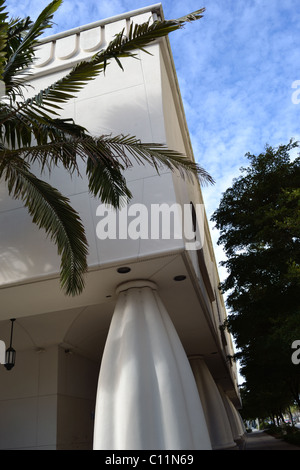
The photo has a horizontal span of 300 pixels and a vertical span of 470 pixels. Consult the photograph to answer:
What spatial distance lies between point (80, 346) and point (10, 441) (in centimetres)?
287

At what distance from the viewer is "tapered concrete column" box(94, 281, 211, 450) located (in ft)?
18.0

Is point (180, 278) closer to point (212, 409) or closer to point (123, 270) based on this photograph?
point (123, 270)

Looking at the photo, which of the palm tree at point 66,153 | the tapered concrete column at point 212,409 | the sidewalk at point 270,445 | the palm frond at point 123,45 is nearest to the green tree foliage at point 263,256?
the tapered concrete column at point 212,409

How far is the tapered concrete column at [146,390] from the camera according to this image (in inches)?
215

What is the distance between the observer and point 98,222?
264 inches

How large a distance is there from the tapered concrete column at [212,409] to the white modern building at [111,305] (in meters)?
4.25

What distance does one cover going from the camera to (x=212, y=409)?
14.5m

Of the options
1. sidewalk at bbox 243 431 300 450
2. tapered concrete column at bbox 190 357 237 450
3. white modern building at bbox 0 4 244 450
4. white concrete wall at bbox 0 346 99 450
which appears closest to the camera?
white modern building at bbox 0 4 244 450

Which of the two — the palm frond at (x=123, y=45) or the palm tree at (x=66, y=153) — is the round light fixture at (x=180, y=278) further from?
the palm frond at (x=123, y=45)

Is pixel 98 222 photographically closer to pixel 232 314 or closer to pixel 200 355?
pixel 232 314

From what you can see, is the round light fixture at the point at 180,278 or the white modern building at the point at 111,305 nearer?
the white modern building at the point at 111,305

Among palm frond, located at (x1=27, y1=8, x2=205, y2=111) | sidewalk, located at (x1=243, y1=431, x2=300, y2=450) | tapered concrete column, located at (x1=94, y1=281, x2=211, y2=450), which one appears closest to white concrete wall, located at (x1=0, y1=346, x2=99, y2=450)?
tapered concrete column, located at (x1=94, y1=281, x2=211, y2=450)

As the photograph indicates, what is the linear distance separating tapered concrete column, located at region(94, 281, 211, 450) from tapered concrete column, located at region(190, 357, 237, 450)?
894 centimetres

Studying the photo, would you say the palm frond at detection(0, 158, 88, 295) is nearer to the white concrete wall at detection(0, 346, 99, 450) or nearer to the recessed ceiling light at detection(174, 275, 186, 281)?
the recessed ceiling light at detection(174, 275, 186, 281)
